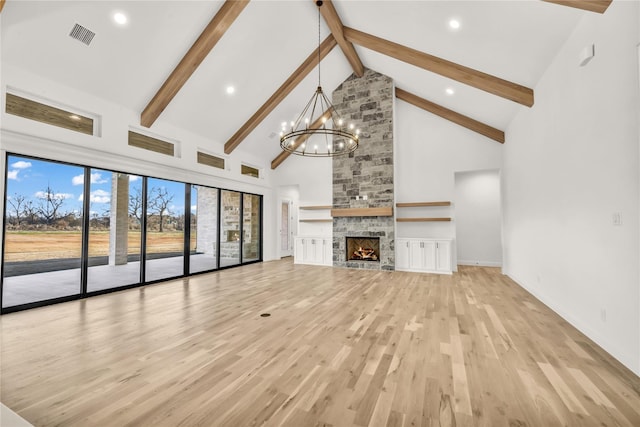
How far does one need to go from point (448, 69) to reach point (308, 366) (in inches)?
206

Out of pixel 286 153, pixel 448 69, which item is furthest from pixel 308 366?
pixel 286 153

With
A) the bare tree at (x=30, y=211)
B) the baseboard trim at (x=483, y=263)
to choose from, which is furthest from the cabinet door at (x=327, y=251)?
the bare tree at (x=30, y=211)

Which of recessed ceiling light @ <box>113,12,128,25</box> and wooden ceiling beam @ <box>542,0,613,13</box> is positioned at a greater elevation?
recessed ceiling light @ <box>113,12,128,25</box>

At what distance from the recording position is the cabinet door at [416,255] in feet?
22.8

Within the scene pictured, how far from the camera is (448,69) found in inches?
198

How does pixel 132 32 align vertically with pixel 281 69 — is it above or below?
below

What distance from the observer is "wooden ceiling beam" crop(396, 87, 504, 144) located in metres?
6.75

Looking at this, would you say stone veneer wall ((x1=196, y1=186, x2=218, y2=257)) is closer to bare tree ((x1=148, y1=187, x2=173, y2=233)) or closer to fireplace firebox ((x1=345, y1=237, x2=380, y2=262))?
bare tree ((x1=148, y1=187, x2=173, y2=233))

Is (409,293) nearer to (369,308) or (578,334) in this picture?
(369,308)

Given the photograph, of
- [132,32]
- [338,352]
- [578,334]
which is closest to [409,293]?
[578,334]

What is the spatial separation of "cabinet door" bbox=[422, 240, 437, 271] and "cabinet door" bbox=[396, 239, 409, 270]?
0.41 m

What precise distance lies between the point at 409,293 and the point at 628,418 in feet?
10.5

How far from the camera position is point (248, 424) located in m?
1.67

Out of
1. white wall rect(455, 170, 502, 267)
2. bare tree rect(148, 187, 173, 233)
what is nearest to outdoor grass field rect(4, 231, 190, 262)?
bare tree rect(148, 187, 173, 233)
